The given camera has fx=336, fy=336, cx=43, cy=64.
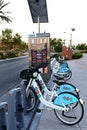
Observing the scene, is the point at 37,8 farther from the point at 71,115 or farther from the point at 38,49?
the point at 71,115

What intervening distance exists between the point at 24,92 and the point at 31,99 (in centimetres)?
56

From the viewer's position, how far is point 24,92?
22.6 ft

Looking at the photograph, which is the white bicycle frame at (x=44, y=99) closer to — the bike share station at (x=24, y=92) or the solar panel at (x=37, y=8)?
the bike share station at (x=24, y=92)

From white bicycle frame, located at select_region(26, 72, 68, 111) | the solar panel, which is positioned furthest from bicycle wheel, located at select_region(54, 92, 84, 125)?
the solar panel

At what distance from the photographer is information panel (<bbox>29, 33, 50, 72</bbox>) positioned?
1276cm

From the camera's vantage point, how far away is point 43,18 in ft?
63.0

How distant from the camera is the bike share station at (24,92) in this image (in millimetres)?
4966

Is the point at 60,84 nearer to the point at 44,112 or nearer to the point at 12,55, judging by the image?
the point at 44,112

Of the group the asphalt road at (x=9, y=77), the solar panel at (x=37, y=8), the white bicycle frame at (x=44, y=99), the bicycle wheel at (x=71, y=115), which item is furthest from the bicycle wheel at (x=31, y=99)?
the solar panel at (x=37, y=8)

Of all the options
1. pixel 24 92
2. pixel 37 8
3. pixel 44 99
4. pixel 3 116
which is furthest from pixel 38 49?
pixel 3 116

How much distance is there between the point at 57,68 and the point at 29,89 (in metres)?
5.29

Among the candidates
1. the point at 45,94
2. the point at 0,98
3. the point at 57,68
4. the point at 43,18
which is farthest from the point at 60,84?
the point at 43,18

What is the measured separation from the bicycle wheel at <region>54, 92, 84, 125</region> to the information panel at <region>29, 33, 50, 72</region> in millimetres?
6406

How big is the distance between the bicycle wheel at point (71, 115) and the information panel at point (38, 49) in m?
6.41
